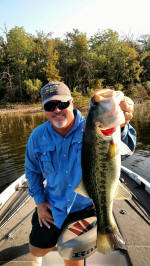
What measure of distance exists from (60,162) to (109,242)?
1.03 meters

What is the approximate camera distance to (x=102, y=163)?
185cm

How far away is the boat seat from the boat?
0.04 feet

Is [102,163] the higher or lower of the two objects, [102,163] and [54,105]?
the lower

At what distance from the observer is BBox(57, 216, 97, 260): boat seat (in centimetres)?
220

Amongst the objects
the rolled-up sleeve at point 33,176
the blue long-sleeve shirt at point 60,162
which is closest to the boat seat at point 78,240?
the blue long-sleeve shirt at point 60,162

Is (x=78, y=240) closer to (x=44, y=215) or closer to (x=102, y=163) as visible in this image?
(x=44, y=215)

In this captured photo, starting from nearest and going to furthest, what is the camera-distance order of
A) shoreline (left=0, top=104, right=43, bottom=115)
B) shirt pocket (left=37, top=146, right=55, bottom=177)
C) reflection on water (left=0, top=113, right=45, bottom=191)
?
shirt pocket (left=37, top=146, right=55, bottom=177) < reflection on water (left=0, top=113, right=45, bottom=191) < shoreline (left=0, top=104, right=43, bottom=115)

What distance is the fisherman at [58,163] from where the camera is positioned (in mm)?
2377

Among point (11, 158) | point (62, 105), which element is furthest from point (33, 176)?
point (11, 158)

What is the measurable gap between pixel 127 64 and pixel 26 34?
26236mm

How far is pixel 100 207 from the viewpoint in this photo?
202cm

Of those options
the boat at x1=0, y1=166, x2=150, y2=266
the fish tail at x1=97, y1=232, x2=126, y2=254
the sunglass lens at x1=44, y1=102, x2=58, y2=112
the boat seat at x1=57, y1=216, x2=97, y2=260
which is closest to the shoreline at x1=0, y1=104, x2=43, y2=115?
the boat at x1=0, y1=166, x2=150, y2=266

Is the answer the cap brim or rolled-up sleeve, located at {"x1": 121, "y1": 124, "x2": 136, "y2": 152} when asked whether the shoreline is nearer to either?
the cap brim

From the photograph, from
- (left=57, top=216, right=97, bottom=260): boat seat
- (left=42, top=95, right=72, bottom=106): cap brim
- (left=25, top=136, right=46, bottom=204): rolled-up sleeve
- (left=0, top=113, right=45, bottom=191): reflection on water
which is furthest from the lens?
(left=0, top=113, right=45, bottom=191): reflection on water
